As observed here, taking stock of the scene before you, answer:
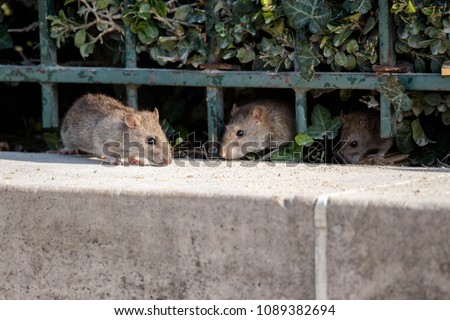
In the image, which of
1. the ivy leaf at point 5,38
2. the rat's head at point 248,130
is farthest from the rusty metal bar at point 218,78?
the rat's head at point 248,130

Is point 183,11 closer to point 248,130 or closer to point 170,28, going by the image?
point 170,28

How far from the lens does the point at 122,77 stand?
6145mm

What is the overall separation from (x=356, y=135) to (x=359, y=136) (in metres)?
0.03

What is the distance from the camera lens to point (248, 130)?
677cm

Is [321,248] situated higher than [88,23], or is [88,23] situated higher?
[88,23]

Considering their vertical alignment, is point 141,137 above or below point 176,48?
below

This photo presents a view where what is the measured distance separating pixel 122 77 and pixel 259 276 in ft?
8.29

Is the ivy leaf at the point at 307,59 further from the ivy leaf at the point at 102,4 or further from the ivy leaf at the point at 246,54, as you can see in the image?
the ivy leaf at the point at 102,4

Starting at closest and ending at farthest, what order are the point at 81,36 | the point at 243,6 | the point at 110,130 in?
the point at 243,6 → the point at 81,36 → the point at 110,130

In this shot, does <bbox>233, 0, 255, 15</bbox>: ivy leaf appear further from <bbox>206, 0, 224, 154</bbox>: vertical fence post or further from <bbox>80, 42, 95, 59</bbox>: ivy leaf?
<bbox>80, 42, 95, 59</bbox>: ivy leaf

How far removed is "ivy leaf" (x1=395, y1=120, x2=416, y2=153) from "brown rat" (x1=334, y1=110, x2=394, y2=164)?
22.1 inches

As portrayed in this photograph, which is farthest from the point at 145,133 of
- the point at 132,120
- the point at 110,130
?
the point at 110,130

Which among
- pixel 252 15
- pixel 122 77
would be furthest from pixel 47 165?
pixel 252 15

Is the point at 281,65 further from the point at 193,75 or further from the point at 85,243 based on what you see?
the point at 85,243
